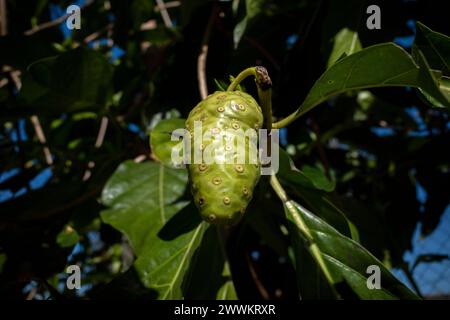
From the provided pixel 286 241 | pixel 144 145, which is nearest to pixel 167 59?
pixel 144 145

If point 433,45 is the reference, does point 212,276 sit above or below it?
below

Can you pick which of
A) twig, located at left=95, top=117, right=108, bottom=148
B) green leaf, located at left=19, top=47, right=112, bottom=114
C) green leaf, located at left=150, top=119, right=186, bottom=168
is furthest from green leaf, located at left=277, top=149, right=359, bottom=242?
twig, located at left=95, top=117, right=108, bottom=148

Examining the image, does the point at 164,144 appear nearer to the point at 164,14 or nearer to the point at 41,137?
the point at 41,137

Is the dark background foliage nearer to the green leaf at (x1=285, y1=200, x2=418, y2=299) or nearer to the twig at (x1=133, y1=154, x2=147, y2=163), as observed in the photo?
the twig at (x1=133, y1=154, x2=147, y2=163)

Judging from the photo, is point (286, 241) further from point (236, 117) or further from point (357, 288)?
point (236, 117)

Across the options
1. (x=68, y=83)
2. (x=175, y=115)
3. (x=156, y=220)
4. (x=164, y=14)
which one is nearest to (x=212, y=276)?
(x=156, y=220)

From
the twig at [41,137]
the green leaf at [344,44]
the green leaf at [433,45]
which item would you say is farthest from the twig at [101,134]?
the green leaf at [433,45]

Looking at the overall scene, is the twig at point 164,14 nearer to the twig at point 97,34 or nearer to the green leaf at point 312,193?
the twig at point 97,34
